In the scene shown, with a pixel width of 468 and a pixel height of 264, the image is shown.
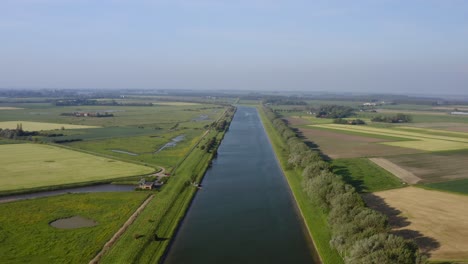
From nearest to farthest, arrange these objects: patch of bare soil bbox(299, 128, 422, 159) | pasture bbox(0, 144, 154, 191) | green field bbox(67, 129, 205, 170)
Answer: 1. pasture bbox(0, 144, 154, 191)
2. green field bbox(67, 129, 205, 170)
3. patch of bare soil bbox(299, 128, 422, 159)

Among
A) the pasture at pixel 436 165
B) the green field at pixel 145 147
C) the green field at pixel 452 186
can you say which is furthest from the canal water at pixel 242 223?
the pasture at pixel 436 165

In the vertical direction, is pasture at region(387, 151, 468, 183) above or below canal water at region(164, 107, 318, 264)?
above

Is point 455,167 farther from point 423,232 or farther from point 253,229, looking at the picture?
point 253,229

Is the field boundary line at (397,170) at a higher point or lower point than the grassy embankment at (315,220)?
higher

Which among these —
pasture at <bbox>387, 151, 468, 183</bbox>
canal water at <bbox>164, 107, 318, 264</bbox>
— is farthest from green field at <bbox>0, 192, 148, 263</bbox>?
pasture at <bbox>387, 151, 468, 183</bbox>

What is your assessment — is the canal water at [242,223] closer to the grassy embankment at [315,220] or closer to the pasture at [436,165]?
the grassy embankment at [315,220]

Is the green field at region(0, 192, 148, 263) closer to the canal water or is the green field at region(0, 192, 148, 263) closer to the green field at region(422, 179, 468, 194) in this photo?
the canal water
